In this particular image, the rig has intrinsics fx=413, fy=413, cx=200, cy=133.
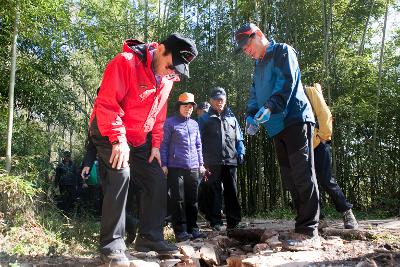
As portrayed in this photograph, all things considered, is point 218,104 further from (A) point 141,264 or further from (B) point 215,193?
(A) point 141,264

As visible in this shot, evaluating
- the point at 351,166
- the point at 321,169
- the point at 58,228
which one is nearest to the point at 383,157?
the point at 351,166

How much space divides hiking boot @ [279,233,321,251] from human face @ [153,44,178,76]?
1.45 m

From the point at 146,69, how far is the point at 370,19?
6.87 metres

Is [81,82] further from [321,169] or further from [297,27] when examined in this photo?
[321,169]

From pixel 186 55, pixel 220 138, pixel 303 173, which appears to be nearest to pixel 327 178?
pixel 303 173

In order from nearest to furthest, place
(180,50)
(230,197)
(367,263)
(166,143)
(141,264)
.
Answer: (367,263) → (141,264) → (180,50) → (166,143) → (230,197)

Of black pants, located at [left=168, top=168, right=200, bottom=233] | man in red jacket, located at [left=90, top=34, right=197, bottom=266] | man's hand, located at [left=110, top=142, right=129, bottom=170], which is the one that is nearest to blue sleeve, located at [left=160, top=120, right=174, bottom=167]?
black pants, located at [left=168, top=168, right=200, bottom=233]

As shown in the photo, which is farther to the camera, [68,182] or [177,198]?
[68,182]

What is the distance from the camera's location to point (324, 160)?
4.00 m

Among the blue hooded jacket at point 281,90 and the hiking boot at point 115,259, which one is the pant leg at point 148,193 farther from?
the blue hooded jacket at point 281,90

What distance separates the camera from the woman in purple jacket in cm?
413

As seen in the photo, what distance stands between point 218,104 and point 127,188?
257 cm

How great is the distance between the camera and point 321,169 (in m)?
3.96

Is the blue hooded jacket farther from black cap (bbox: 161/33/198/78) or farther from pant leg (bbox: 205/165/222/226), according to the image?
pant leg (bbox: 205/165/222/226)
